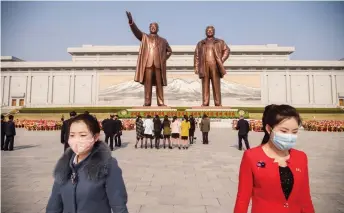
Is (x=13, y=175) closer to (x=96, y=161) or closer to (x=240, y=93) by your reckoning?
(x=96, y=161)

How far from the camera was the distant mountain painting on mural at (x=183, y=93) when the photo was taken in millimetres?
40281

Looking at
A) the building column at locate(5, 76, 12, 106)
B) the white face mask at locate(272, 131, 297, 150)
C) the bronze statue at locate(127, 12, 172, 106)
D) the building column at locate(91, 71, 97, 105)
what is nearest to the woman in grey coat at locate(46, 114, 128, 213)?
the white face mask at locate(272, 131, 297, 150)

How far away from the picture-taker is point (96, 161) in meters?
1.58

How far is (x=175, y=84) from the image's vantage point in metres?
40.9

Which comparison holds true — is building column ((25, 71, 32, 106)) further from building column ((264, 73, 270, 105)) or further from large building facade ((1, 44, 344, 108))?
building column ((264, 73, 270, 105))

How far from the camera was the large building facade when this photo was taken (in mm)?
40594

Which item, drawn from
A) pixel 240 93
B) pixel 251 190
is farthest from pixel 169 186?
pixel 240 93

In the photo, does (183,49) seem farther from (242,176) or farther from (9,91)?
(242,176)

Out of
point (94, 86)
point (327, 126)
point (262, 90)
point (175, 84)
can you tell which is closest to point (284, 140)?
point (327, 126)

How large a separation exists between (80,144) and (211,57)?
15550mm

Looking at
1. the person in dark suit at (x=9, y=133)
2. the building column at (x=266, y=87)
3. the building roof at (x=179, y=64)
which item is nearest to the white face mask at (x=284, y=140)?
the person in dark suit at (x=9, y=133)

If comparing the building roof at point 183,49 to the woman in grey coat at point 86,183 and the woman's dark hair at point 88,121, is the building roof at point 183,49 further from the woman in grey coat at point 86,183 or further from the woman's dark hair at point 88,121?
the woman in grey coat at point 86,183

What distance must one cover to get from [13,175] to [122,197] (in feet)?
15.0

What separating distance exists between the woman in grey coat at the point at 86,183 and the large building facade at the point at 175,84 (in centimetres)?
3850
